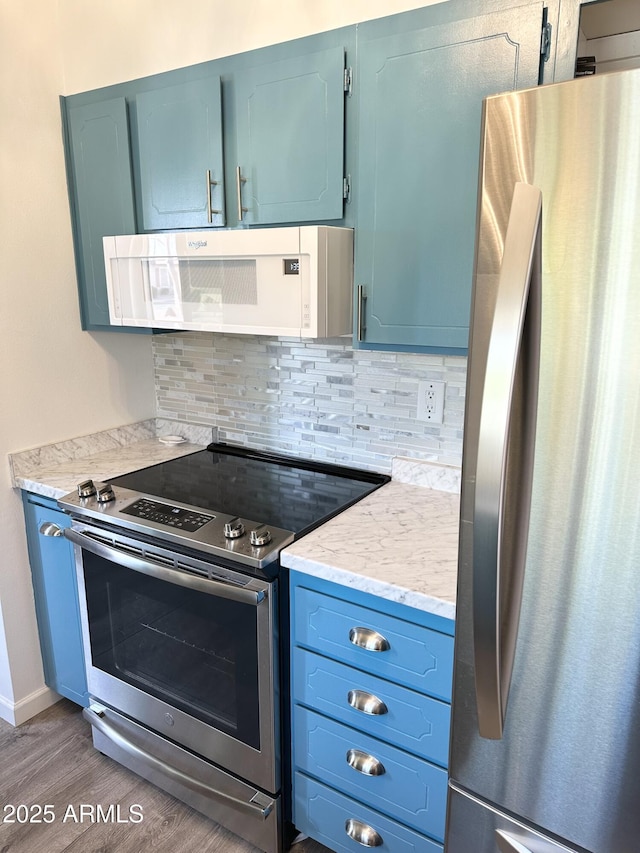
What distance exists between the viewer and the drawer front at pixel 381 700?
133 centimetres

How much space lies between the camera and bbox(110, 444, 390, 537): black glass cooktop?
1.72 metres

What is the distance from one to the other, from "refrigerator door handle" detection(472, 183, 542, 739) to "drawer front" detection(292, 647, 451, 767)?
1.10 feet

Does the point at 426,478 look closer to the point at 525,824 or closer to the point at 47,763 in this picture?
the point at 525,824

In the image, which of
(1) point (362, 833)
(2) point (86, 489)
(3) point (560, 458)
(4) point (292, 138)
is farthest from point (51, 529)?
(3) point (560, 458)

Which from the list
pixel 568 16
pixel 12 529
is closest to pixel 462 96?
pixel 568 16

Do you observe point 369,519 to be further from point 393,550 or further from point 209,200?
point 209,200

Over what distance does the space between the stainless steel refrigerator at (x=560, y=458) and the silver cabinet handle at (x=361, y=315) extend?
68 cm

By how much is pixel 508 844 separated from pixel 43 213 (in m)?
2.19

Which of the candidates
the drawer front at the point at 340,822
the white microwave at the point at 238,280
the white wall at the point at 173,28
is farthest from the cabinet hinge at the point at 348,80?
the drawer front at the point at 340,822

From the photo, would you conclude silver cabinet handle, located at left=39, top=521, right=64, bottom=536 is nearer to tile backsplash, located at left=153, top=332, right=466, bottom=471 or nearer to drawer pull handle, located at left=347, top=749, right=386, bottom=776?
tile backsplash, located at left=153, top=332, right=466, bottom=471

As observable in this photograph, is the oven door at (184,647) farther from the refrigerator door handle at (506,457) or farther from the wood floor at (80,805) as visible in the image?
the refrigerator door handle at (506,457)

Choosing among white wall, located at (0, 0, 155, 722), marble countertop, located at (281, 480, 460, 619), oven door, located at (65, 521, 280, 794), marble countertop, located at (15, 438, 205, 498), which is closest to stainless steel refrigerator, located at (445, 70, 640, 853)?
marble countertop, located at (281, 480, 460, 619)

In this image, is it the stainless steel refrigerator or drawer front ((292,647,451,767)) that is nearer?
the stainless steel refrigerator

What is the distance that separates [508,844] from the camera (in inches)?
43.5
